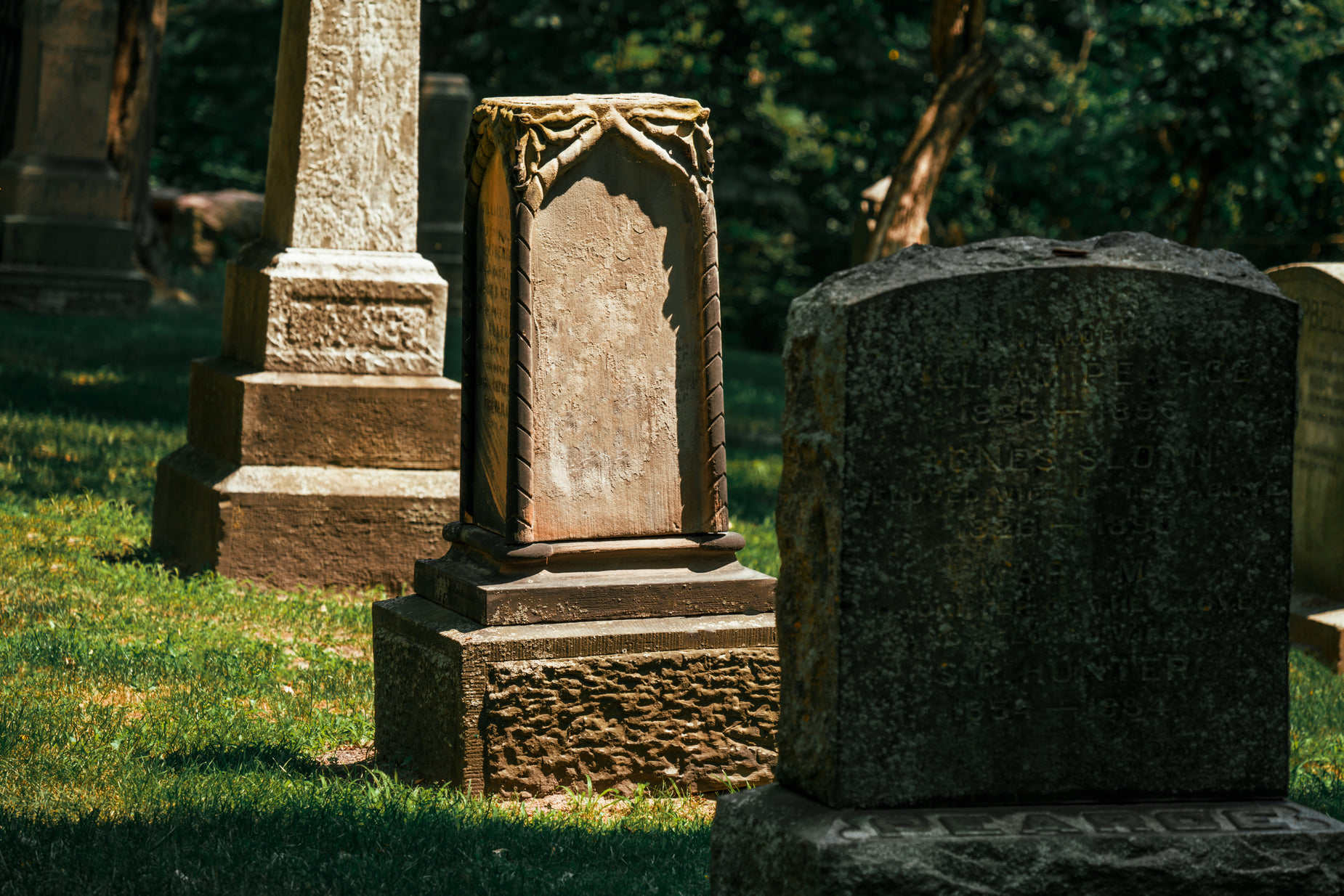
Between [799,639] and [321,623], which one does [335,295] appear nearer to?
[321,623]

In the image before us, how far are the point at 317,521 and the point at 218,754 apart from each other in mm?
2334

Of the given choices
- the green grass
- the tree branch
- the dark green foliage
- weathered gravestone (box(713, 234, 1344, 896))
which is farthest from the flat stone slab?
the dark green foliage

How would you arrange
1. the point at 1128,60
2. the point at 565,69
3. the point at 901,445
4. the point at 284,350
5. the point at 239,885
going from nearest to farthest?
1. the point at 901,445
2. the point at 239,885
3. the point at 284,350
4. the point at 1128,60
5. the point at 565,69

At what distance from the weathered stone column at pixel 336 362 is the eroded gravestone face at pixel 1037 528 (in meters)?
4.12

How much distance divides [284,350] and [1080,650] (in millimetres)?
4846

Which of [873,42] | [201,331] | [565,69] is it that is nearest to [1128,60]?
[873,42]

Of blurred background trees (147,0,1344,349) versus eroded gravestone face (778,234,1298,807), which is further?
blurred background trees (147,0,1344,349)

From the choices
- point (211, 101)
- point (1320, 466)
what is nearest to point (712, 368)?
point (1320, 466)

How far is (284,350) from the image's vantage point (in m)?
7.14

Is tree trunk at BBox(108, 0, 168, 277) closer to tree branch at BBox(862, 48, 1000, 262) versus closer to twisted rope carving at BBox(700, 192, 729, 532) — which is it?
tree branch at BBox(862, 48, 1000, 262)

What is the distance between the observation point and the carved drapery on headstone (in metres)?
4.87

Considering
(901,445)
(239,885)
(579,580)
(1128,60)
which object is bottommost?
(239,885)

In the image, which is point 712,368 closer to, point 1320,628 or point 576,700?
point 576,700

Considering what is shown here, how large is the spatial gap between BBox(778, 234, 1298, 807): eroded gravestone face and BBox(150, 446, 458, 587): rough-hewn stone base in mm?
4081
